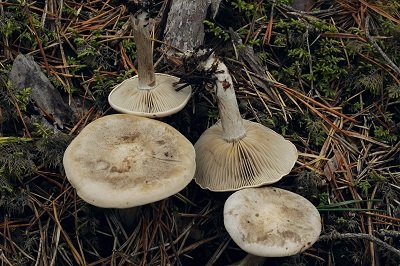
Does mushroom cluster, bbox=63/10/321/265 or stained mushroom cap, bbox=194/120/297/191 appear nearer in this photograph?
mushroom cluster, bbox=63/10/321/265

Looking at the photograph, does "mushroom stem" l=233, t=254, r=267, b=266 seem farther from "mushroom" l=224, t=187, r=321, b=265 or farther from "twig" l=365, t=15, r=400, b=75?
"twig" l=365, t=15, r=400, b=75

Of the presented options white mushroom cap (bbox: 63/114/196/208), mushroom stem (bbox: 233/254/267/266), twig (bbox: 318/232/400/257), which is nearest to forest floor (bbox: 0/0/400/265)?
twig (bbox: 318/232/400/257)

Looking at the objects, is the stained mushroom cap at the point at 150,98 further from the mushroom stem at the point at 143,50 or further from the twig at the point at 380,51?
the twig at the point at 380,51

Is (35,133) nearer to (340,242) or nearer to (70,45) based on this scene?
(70,45)

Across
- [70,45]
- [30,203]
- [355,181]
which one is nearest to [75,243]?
[30,203]

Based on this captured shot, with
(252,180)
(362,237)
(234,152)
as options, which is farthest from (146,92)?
(362,237)
